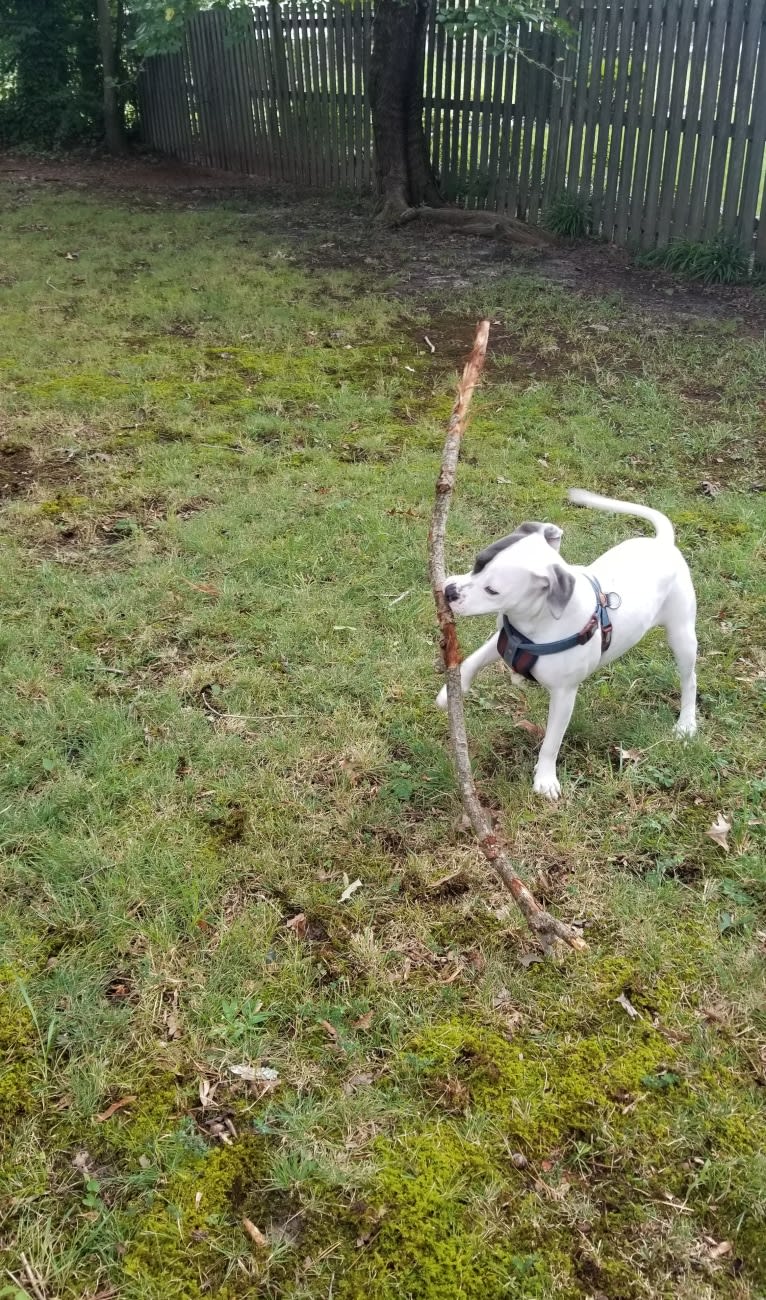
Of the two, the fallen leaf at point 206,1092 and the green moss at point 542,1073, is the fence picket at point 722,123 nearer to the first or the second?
the green moss at point 542,1073

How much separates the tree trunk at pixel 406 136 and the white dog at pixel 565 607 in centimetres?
769

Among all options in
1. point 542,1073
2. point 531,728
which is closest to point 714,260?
point 531,728

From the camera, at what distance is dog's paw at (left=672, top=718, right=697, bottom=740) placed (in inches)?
133

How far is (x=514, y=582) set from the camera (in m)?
2.72

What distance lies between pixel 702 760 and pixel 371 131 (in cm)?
1117

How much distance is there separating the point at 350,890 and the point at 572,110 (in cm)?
971

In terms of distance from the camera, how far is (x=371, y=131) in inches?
467

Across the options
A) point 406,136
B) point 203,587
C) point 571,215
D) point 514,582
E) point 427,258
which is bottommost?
point 203,587

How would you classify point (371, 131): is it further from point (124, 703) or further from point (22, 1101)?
point (22, 1101)

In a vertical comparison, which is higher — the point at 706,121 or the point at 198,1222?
the point at 706,121

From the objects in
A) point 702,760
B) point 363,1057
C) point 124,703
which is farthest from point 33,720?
point 702,760

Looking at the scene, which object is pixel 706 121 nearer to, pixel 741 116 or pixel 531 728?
pixel 741 116

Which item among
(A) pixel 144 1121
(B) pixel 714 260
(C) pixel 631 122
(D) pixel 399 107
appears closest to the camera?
(A) pixel 144 1121

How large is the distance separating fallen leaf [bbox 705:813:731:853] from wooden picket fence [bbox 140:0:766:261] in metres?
7.50
